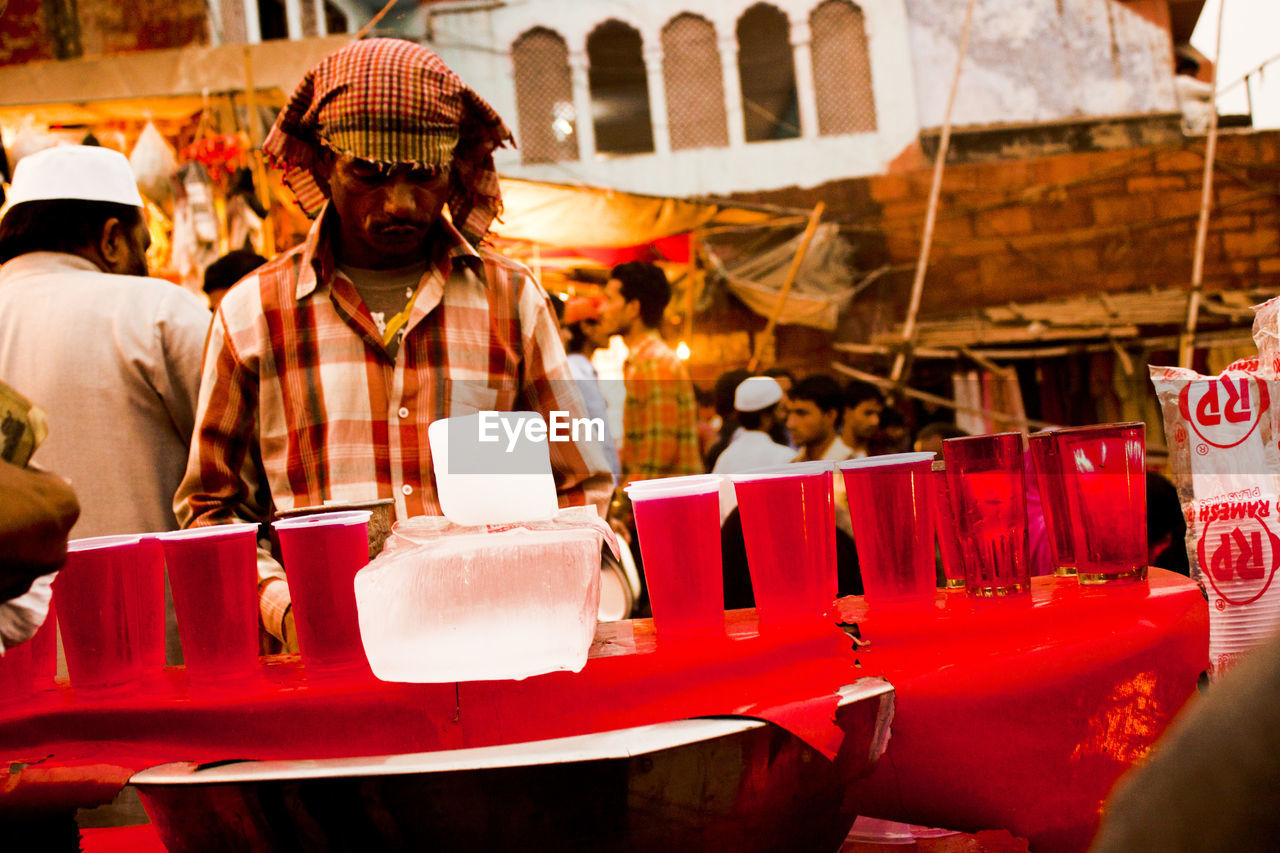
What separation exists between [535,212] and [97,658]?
4273 millimetres

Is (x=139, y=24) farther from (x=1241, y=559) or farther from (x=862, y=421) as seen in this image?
(x=1241, y=559)

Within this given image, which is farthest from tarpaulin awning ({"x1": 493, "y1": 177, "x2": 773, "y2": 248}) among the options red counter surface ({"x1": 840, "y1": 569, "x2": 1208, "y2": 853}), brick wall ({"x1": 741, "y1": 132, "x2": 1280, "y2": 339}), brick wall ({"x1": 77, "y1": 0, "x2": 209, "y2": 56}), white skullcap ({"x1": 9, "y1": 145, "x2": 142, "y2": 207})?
red counter surface ({"x1": 840, "y1": 569, "x2": 1208, "y2": 853})

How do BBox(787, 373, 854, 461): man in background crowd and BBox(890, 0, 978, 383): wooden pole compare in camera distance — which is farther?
BBox(890, 0, 978, 383): wooden pole

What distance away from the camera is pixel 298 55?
397 cm

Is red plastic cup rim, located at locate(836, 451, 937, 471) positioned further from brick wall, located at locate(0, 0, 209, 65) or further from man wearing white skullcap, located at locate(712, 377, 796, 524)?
brick wall, located at locate(0, 0, 209, 65)

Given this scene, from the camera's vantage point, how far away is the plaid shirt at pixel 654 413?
4.00m

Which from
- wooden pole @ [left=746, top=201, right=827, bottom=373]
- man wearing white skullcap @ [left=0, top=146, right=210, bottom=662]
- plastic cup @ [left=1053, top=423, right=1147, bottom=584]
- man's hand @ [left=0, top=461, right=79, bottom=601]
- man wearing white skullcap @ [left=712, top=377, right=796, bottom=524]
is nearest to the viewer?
man's hand @ [left=0, top=461, right=79, bottom=601]

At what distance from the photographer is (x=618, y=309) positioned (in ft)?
13.4

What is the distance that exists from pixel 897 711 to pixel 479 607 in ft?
1.44

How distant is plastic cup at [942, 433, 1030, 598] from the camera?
3.60 ft

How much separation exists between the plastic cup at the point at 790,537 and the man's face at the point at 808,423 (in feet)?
10.6

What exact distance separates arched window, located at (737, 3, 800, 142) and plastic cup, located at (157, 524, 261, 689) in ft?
18.1

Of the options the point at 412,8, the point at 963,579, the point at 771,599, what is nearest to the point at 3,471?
the point at 771,599

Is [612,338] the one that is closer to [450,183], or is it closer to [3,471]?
[450,183]
